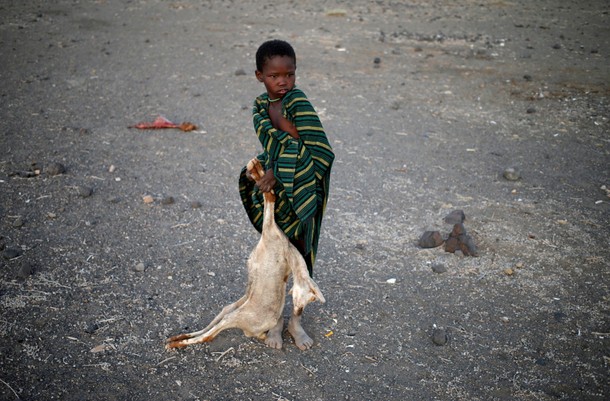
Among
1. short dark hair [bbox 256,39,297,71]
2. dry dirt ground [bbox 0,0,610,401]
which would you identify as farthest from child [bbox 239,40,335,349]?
dry dirt ground [bbox 0,0,610,401]

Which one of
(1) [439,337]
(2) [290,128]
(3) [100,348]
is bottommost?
(3) [100,348]

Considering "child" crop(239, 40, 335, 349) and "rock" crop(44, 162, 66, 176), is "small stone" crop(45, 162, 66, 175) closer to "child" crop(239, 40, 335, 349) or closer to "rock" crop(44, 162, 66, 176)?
"rock" crop(44, 162, 66, 176)

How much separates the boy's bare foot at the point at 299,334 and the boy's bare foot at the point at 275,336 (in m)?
0.07

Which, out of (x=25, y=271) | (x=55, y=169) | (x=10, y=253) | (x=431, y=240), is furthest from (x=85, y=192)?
(x=431, y=240)

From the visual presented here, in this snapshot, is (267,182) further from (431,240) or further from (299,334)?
(431,240)

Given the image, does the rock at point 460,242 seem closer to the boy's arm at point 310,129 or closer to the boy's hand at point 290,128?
the boy's arm at point 310,129

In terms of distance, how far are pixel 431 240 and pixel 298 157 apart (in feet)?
6.37

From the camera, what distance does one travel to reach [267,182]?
2758 millimetres

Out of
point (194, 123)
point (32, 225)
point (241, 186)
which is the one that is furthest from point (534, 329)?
point (194, 123)

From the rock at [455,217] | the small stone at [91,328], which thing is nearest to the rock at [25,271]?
the small stone at [91,328]

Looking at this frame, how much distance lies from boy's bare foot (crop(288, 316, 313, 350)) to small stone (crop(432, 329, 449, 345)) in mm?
772

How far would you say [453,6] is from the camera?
1280 centimetres

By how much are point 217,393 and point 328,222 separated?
2.09 metres

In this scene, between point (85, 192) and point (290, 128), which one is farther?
point (85, 192)
